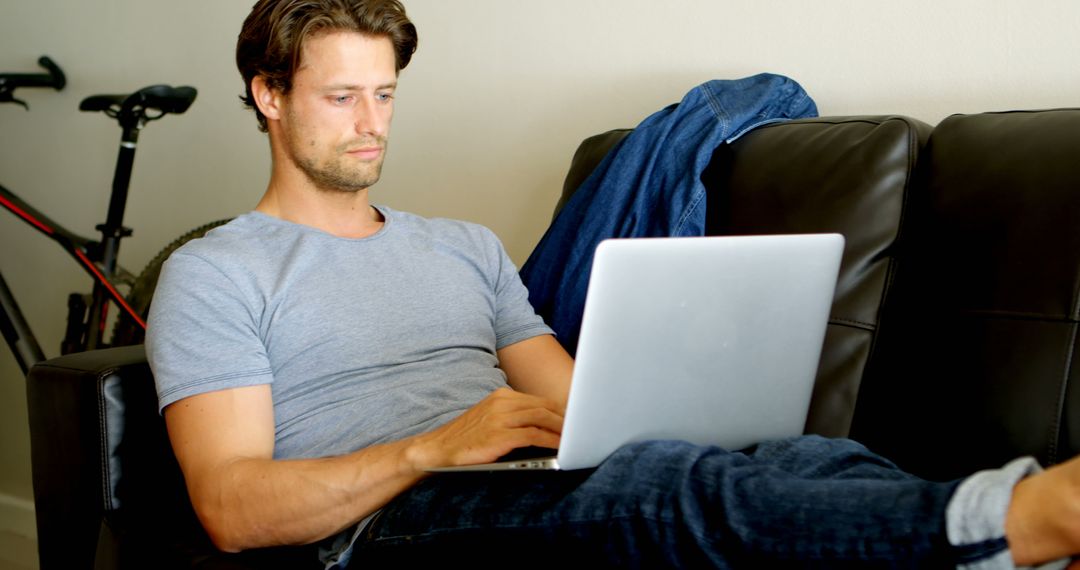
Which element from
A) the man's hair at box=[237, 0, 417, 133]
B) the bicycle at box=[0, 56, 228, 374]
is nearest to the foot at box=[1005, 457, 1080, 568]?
the man's hair at box=[237, 0, 417, 133]

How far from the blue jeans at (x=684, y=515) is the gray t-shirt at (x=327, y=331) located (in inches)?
9.0

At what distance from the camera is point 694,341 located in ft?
3.13

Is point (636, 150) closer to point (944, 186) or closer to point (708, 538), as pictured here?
point (944, 186)

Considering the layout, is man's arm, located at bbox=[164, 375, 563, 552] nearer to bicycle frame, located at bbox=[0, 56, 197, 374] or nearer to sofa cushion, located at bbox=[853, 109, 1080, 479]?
sofa cushion, located at bbox=[853, 109, 1080, 479]

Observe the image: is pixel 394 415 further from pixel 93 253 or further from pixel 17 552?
pixel 17 552

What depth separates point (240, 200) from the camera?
259cm

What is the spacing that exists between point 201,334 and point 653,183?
738 mm

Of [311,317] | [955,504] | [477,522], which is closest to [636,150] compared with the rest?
[311,317]

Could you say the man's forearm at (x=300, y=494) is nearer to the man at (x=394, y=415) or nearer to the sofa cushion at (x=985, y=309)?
the man at (x=394, y=415)

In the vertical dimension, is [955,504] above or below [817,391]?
above

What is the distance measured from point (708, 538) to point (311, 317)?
0.67 m

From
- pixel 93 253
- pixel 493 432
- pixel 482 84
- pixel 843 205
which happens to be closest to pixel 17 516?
pixel 93 253

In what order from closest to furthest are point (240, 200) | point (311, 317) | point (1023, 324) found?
1. point (1023, 324)
2. point (311, 317)
3. point (240, 200)

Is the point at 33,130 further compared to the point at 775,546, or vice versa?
the point at 33,130
